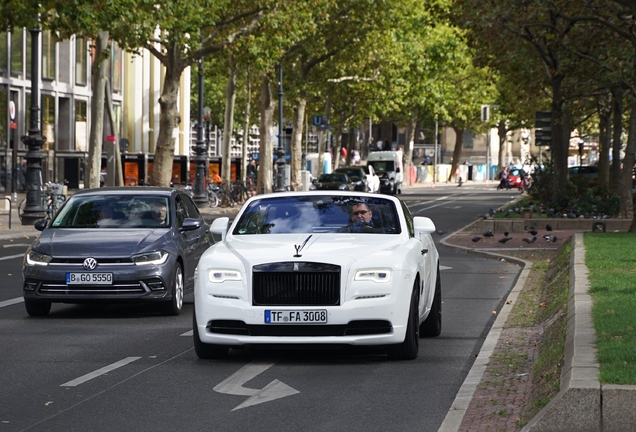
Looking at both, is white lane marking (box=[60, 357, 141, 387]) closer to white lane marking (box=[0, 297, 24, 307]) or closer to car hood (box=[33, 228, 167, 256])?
car hood (box=[33, 228, 167, 256])

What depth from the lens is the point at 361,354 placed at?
1138 centimetres

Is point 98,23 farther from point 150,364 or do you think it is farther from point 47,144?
point 47,144

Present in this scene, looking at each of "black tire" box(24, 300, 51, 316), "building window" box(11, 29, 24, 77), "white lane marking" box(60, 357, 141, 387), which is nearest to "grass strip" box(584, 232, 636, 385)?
"white lane marking" box(60, 357, 141, 387)

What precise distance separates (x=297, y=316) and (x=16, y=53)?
49.5 metres

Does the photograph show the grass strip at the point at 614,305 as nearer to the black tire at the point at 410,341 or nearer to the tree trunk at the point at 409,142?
the black tire at the point at 410,341

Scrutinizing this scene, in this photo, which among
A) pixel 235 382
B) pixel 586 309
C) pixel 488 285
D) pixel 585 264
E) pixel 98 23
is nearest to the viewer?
pixel 235 382

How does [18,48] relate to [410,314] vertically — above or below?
above

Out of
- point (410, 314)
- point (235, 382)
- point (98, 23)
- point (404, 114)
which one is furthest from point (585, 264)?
point (404, 114)

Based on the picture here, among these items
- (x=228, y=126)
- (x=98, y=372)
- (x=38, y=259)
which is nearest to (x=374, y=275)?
(x=98, y=372)

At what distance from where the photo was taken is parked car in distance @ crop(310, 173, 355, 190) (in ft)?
197

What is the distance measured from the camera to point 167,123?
4359 cm

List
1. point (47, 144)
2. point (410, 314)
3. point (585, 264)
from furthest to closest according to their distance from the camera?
1. point (47, 144)
2. point (585, 264)
3. point (410, 314)

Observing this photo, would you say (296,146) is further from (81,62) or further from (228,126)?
(228,126)

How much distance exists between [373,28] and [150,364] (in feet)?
164
